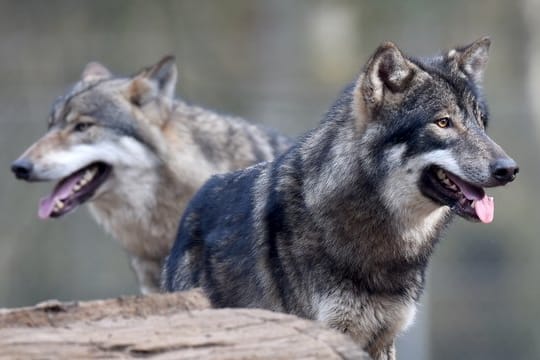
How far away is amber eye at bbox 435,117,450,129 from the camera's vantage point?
206 inches

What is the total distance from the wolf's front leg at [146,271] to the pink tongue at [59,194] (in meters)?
0.62

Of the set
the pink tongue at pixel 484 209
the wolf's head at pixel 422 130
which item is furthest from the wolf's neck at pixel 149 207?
the pink tongue at pixel 484 209

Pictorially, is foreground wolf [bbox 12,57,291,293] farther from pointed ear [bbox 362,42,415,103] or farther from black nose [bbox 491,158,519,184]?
black nose [bbox 491,158,519,184]

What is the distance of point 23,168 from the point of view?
8125 millimetres

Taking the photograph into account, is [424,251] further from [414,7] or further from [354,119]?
[414,7]

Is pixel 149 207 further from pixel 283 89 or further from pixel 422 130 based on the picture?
pixel 283 89

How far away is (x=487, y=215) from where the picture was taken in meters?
5.16

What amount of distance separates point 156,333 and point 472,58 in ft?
7.42

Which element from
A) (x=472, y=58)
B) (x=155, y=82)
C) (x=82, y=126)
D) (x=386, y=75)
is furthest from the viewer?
(x=155, y=82)

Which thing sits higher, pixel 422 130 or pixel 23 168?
pixel 422 130

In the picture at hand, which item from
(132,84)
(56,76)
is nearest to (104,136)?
(132,84)

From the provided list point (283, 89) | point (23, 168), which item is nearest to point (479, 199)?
point (23, 168)

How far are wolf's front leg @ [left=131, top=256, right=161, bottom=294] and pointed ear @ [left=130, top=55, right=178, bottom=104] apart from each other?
1.05 meters

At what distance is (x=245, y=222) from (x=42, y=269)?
27.6 feet
